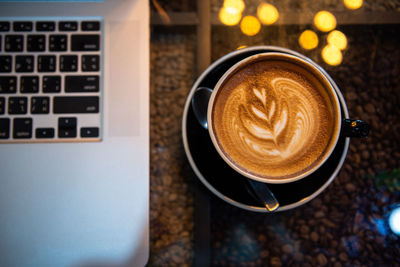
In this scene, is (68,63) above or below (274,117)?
above

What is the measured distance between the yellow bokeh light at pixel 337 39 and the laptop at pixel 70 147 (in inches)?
18.0

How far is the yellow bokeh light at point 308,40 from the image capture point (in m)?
0.60

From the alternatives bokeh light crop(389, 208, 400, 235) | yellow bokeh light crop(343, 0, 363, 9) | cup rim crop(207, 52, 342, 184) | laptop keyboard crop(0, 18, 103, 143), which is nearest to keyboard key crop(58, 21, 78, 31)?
laptop keyboard crop(0, 18, 103, 143)

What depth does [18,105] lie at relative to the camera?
488 mm

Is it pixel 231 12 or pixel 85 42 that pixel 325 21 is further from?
pixel 85 42

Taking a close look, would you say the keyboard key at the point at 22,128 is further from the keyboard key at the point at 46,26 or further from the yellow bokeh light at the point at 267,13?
the yellow bokeh light at the point at 267,13

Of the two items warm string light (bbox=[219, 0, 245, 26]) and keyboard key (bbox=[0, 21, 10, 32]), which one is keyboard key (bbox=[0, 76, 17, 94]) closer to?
keyboard key (bbox=[0, 21, 10, 32])

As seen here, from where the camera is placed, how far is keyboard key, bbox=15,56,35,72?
49 centimetres

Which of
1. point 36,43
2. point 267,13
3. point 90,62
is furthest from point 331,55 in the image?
point 36,43

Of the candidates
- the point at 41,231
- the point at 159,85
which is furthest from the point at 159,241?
the point at 159,85

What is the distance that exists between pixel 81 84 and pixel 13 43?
0.53 feet

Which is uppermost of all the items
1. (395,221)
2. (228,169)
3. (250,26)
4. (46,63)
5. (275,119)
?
(250,26)

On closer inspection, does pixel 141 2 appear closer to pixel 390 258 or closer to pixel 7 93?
pixel 7 93

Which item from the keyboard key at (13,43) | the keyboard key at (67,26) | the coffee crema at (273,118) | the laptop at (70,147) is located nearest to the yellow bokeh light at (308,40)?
the coffee crema at (273,118)
